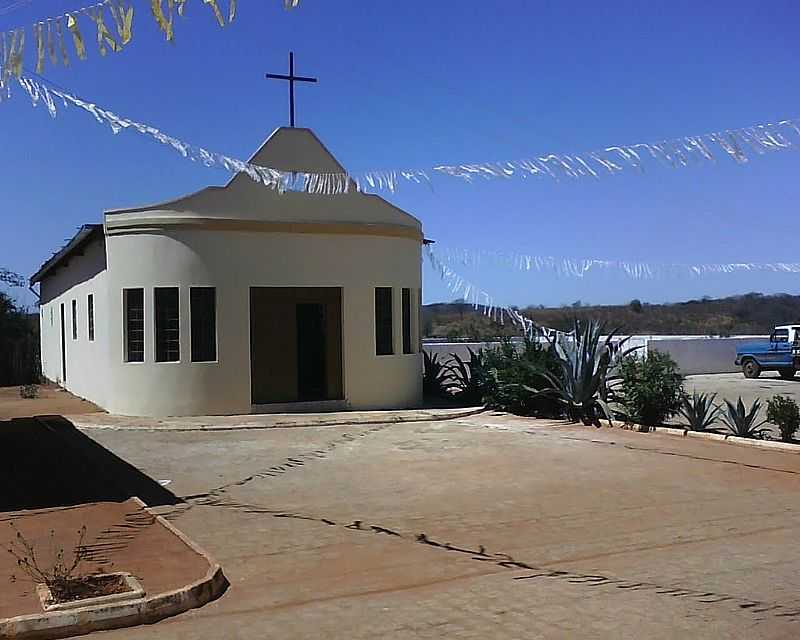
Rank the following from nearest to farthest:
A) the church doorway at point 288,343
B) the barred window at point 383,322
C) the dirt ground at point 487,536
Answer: the dirt ground at point 487,536
the barred window at point 383,322
the church doorway at point 288,343

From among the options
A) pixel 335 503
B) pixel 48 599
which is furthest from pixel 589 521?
pixel 48 599

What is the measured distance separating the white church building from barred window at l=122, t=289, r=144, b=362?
2 cm

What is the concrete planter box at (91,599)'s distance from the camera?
221 inches

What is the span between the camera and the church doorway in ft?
66.3

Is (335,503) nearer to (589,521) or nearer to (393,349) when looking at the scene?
(589,521)

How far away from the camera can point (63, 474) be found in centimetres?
1118

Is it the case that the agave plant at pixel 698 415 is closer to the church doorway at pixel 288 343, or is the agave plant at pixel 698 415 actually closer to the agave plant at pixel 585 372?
the agave plant at pixel 585 372

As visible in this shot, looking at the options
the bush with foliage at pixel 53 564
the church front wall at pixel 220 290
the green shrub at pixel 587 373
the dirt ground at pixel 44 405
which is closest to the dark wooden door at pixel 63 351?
the dirt ground at pixel 44 405

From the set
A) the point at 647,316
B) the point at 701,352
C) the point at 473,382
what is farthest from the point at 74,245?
the point at 647,316

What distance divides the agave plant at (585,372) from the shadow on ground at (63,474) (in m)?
8.51

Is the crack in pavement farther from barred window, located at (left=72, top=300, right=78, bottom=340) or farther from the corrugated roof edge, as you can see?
barred window, located at (left=72, top=300, right=78, bottom=340)

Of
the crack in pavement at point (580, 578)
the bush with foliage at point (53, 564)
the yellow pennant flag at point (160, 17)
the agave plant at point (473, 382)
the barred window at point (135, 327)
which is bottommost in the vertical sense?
the crack in pavement at point (580, 578)

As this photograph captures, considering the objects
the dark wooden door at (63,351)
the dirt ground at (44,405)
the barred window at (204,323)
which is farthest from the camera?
the dark wooden door at (63,351)

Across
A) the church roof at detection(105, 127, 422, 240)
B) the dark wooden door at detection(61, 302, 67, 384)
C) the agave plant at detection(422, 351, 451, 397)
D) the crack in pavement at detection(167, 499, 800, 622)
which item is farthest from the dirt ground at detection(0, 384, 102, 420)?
the crack in pavement at detection(167, 499, 800, 622)
